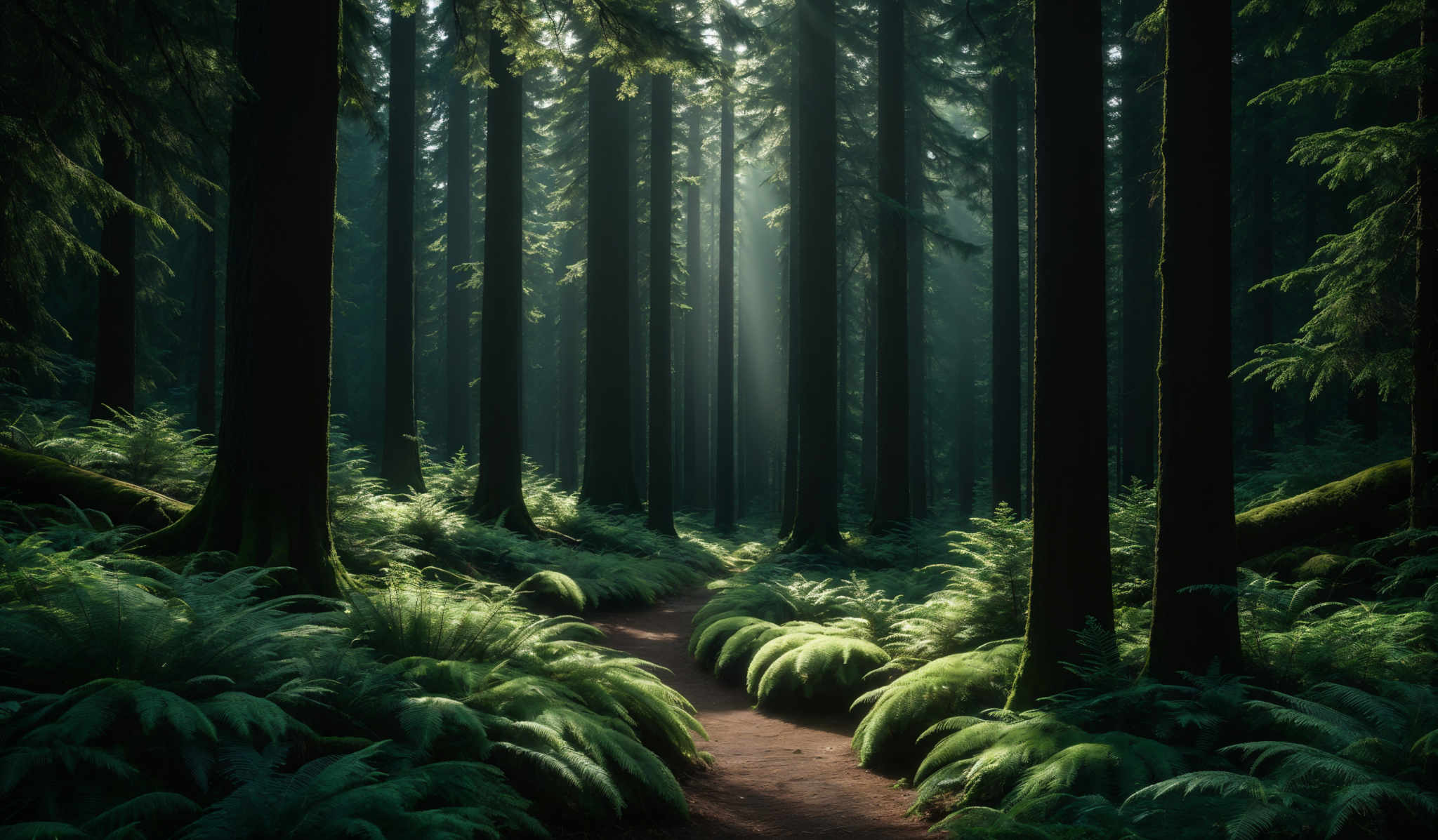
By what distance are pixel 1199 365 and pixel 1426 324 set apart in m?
3.66

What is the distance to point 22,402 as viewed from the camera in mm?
11430

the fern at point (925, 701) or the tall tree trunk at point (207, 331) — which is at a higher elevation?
the tall tree trunk at point (207, 331)

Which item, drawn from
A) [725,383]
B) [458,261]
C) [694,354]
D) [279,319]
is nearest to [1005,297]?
[725,383]

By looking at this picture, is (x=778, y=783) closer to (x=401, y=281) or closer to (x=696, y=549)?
(x=696, y=549)

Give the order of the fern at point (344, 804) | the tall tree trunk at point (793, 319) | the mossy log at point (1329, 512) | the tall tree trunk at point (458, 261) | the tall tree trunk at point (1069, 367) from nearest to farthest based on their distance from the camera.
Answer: the fern at point (344, 804), the tall tree trunk at point (1069, 367), the mossy log at point (1329, 512), the tall tree trunk at point (793, 319), the tall tree trunk at point (458, 261)

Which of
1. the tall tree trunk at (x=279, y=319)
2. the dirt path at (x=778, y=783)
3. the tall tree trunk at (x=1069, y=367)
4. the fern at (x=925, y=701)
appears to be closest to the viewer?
the dirt path at (x=778, y=783)

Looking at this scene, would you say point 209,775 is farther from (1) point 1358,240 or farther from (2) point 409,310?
(2) point 409,310

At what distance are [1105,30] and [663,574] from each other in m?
17.1

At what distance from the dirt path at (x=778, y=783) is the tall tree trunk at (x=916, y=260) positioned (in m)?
13.0

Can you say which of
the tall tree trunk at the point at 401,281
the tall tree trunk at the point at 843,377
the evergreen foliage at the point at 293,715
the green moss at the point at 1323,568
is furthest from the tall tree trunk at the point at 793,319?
the evergreen foliage at the point at 293,715

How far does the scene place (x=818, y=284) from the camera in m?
15.1

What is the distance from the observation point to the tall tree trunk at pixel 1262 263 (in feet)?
63.7

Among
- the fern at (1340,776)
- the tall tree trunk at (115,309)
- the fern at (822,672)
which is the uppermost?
the tall tree trunk at (115,309)

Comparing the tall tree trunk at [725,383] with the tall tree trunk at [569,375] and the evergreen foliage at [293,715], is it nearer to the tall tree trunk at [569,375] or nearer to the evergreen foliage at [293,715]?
the tall tree trunk at [569,375]
